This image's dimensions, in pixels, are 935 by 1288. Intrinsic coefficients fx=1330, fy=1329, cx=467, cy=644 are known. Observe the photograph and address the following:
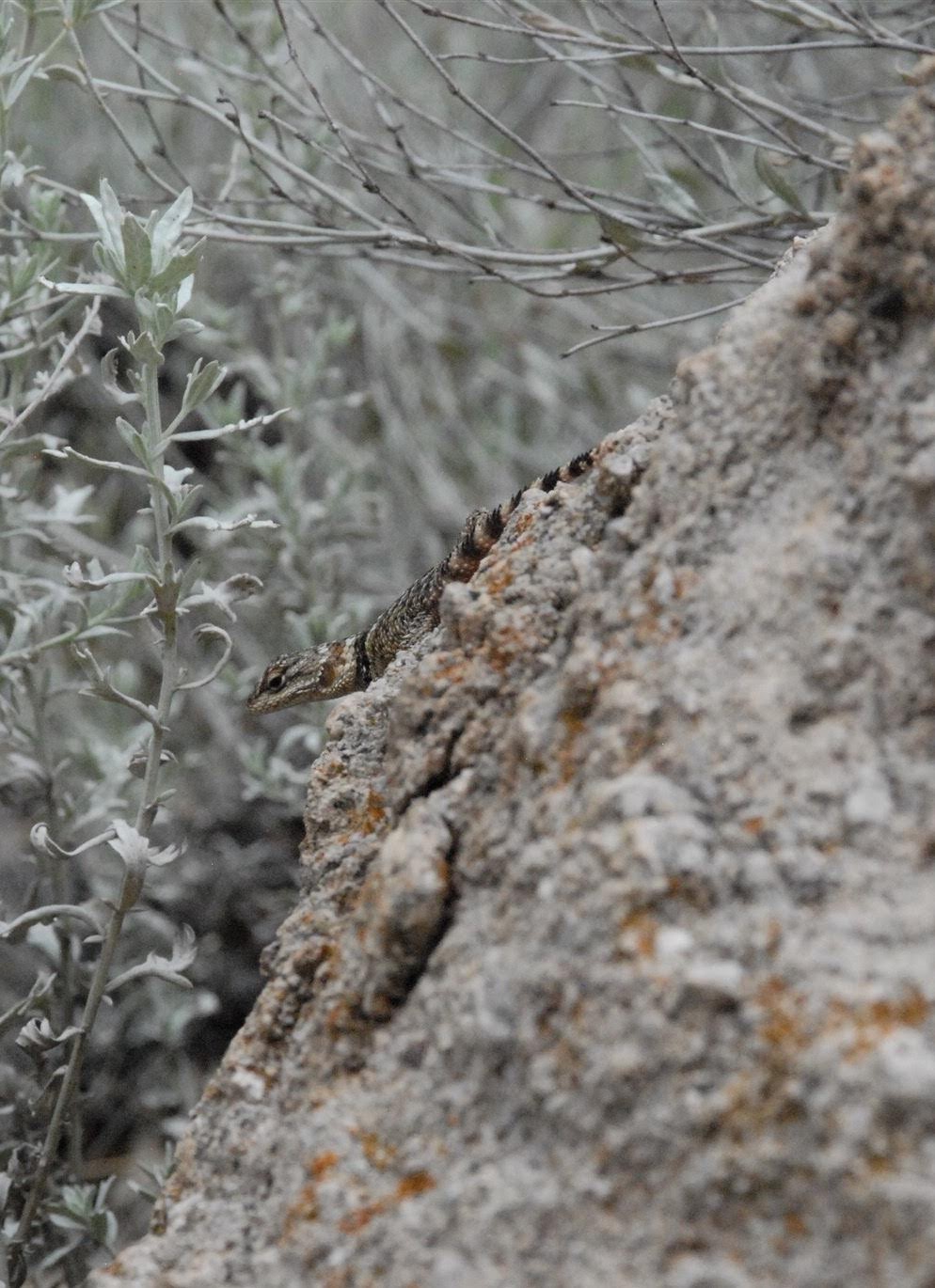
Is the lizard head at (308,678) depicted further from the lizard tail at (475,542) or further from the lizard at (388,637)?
the lizard tail at (475,542)

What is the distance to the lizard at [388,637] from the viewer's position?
3.28 m

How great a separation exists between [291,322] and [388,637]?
10.2 ft

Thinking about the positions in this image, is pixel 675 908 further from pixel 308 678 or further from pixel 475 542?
pixel 308 678

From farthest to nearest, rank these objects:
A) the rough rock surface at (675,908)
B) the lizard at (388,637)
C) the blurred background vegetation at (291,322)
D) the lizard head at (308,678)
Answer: the lizard head at (308,678), the lizard at (388,637), the blurred background vegetation at (291,322), the rough rock surface at (675,908)

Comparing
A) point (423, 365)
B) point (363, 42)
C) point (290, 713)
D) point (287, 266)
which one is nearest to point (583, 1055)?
point (287, 266)

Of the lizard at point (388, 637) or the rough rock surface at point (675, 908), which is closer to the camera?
the rough rock surface at point (675, 908)

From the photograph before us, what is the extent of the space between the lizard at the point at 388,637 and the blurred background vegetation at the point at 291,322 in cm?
16

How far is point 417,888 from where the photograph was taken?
69.1 inches

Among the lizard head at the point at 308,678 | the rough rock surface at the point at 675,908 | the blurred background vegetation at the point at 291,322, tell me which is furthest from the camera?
the lizard head at the point at 308,678

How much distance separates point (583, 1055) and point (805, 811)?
37 centimetres

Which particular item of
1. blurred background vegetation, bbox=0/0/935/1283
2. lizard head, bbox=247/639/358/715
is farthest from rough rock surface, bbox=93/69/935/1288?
lizard head, bbox=247/639/358/715

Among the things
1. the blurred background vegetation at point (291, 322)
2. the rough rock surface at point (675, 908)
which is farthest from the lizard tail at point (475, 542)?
the rough rock surface at point (675, 908)

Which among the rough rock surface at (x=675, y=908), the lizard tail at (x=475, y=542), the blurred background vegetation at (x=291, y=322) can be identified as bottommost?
the rough rock surface at (x=675, y=908)

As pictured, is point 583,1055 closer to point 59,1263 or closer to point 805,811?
point 805,811
